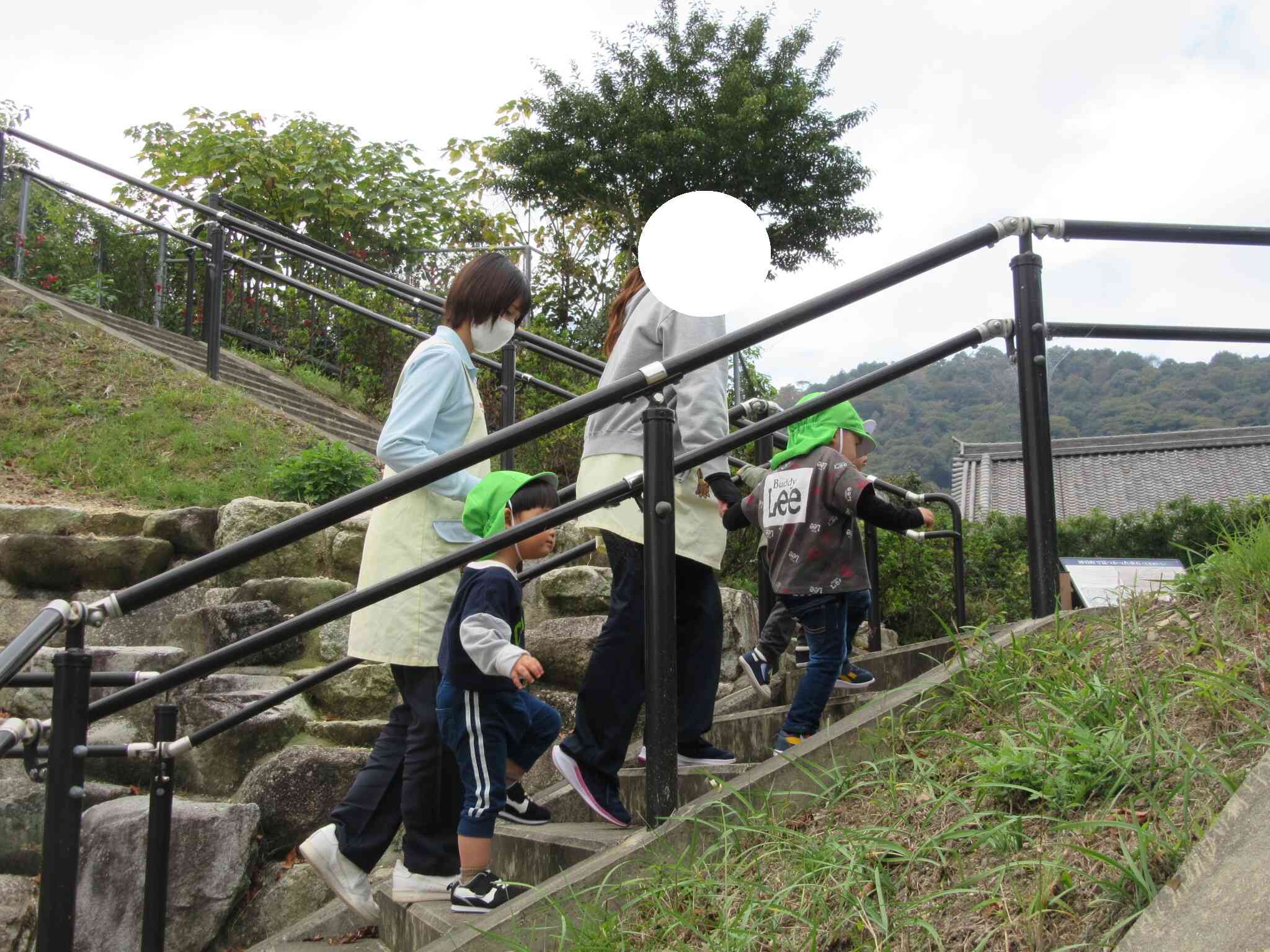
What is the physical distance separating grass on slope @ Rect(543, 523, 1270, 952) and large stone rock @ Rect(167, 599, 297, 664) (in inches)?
85.8

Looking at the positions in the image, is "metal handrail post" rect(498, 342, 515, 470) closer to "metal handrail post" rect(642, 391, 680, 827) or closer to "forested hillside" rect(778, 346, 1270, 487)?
"forested hillside" rect(778, 346, 1270, 487)

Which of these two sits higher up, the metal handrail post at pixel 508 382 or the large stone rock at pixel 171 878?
the metal handrail post at pixel 508 382

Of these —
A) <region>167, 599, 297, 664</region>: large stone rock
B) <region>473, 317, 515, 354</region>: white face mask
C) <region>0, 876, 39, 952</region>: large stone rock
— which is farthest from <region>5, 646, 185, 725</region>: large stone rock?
<region>473, 317, 515, 354</region>: white face mask

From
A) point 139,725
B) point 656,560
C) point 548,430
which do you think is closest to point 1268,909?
point 656,560

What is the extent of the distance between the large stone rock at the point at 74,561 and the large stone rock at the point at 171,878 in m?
1.69

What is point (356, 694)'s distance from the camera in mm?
3734

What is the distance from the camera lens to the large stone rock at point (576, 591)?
4273mm

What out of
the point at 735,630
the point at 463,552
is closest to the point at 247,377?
the point at 735,630

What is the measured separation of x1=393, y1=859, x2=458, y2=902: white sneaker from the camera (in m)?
2.47

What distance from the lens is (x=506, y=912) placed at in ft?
6.97

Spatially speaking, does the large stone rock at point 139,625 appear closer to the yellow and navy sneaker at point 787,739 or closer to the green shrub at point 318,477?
the green shrub at point 318,477

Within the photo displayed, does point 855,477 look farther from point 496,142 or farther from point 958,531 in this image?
point 496,142

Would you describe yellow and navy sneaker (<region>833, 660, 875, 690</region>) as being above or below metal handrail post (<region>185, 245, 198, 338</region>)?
below

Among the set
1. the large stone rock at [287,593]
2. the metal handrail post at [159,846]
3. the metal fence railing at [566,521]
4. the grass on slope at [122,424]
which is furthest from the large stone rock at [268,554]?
the metal handrail post at [159,846]
